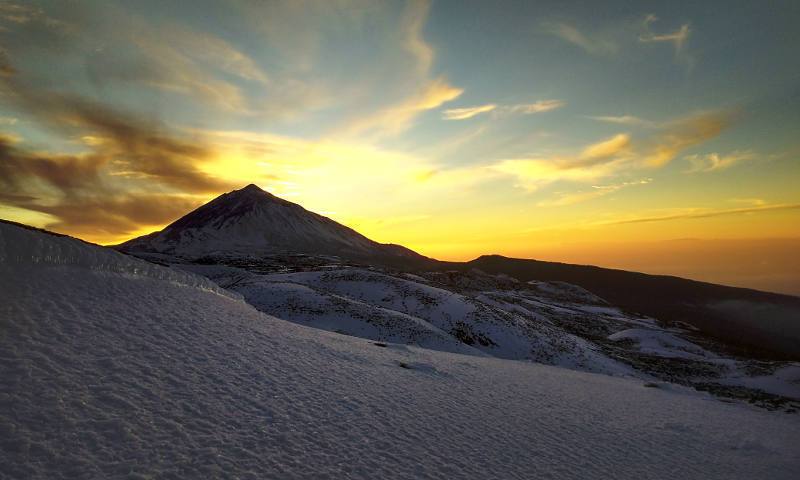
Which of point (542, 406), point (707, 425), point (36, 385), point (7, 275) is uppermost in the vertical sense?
point (7, 275)

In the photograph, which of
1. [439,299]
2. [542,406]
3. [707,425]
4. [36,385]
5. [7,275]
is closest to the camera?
[36,385]

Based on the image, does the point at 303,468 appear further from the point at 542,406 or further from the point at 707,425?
the point at 707,425

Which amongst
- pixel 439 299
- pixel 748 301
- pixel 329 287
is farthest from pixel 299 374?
pixel 748 301

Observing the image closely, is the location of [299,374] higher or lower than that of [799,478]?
higher

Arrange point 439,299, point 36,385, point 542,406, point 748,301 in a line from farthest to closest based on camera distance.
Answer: point 748,301, point 439,299, point 542,406, point 36,385

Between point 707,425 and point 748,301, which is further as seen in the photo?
point 748,301

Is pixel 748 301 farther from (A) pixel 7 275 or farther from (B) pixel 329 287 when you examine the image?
(A) pixel 7 275
